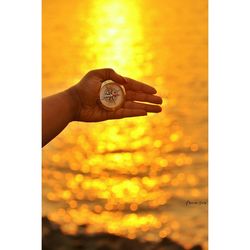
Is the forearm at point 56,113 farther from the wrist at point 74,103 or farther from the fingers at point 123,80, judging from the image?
the fingers at point 123,80

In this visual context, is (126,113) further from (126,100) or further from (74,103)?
(74,103)

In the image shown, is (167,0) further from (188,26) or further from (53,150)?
(53,150)

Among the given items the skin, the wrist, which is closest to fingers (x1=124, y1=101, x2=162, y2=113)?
the skin

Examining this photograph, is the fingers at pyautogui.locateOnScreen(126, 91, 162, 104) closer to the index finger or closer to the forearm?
the index finger

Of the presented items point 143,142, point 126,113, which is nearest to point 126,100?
point 126,113

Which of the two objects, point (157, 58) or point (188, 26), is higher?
point (188, 26)
